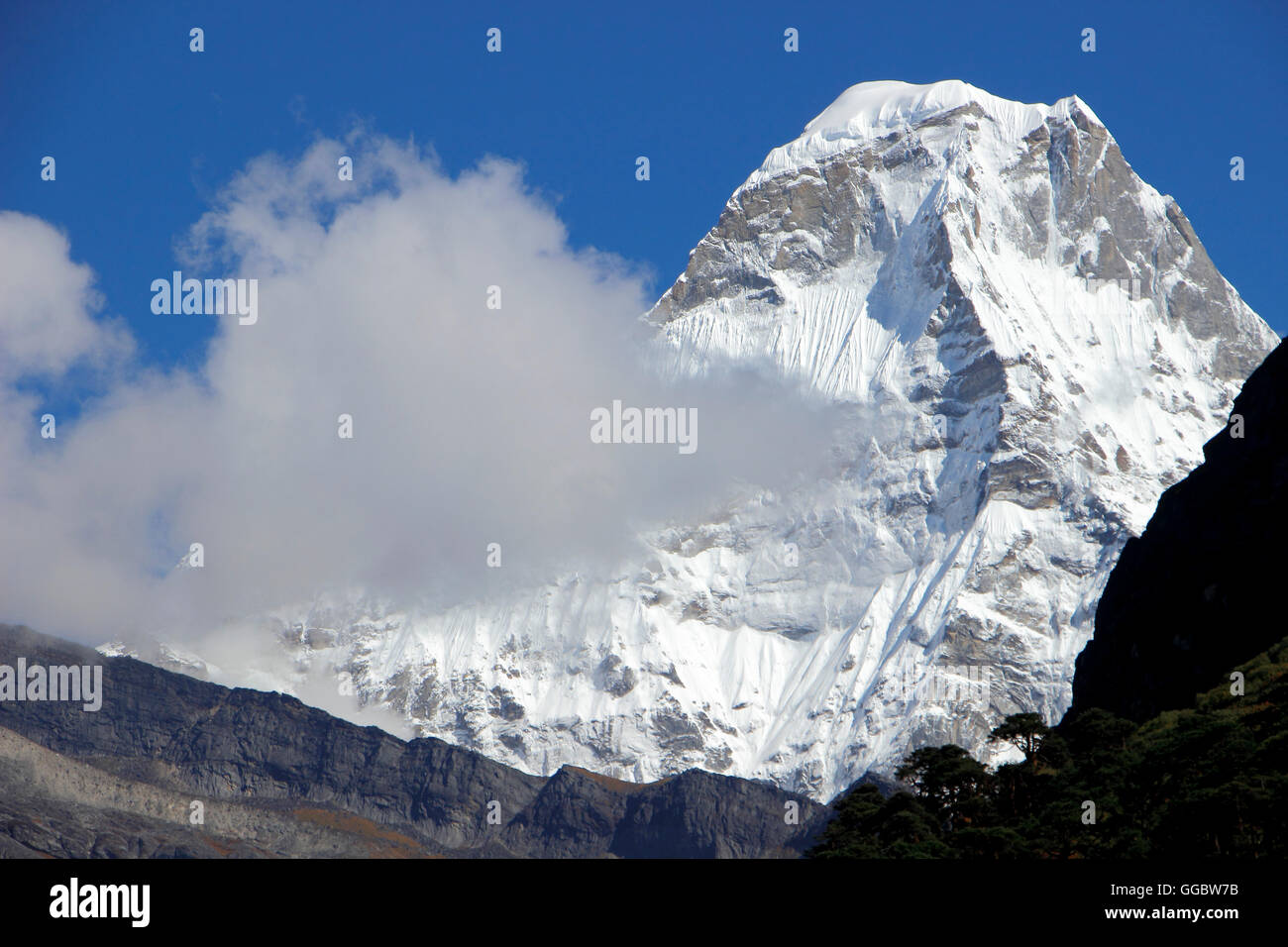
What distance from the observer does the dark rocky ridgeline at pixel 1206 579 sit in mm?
108438

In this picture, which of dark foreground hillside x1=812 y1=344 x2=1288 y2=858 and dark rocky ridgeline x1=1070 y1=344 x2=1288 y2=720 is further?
dark rocky ridgeline x1=1070 y1=344 x2=1288 y2=720

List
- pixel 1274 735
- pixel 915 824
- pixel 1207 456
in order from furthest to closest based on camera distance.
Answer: pixel 1207 456 < pixel 915 824 < pixel 1274 735

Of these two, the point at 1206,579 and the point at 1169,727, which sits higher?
the point at 1206,579

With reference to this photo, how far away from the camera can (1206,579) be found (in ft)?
375

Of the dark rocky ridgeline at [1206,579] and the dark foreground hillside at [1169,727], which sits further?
the dark rocky ridgeline at [1206,579]

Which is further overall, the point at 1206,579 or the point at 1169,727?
the point at 1206,579

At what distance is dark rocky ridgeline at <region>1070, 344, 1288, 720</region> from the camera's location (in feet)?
356

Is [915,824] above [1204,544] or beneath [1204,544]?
beneath

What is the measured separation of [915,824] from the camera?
9069cm
